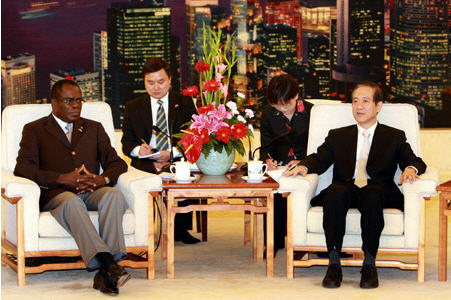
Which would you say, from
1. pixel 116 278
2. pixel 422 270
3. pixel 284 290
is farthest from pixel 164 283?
pixel 422 270

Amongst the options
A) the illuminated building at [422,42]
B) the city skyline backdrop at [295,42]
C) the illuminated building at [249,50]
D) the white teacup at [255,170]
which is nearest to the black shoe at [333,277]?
the white teacup at [255,170]

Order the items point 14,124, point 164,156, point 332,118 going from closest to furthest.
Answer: point 14,124 → point 332,118 → point 164,156

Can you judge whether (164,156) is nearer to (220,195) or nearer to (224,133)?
(224,133)

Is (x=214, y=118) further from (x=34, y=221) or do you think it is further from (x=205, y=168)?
(x=34, y=221)

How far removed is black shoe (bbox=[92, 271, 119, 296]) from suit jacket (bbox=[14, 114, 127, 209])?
0.57 m

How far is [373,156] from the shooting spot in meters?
4.86

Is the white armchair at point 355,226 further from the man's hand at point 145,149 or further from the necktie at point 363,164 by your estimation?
the man's hand at point 145,149

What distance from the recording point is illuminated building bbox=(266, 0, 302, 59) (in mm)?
8537

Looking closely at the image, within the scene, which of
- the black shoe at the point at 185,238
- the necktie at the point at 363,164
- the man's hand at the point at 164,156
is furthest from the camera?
the black shoe at the point at 185,238

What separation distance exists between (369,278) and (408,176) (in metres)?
0.61

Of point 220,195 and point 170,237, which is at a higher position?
point 220,195

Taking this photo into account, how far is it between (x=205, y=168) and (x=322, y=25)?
4056mm

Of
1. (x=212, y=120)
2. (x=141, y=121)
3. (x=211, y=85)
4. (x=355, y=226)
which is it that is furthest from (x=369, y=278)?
(x=141, y=121)

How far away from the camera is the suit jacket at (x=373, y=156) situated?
15.8 feet
